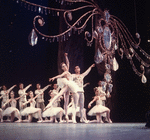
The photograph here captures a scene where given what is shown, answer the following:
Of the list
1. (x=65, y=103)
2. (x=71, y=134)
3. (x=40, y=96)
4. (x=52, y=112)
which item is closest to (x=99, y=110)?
(x=52, y=112)

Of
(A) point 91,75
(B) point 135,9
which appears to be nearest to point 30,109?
(A) point 91,75

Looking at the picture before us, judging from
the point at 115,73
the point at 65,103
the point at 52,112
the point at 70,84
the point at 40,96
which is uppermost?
the point at 115,73

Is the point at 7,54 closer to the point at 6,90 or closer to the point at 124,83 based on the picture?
the point at 6,90

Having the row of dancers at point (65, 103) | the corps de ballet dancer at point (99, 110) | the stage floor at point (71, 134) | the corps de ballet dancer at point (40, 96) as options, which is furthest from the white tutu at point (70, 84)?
the stage floor at point (71, 134)

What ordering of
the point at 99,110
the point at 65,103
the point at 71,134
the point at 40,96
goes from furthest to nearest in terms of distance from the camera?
the point at 40,96, the point at 99,110, the point at 65,103, the point at 71,134

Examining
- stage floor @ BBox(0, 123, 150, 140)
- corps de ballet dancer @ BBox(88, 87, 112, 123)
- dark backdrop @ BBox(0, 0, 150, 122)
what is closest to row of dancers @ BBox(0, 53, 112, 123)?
corps de ballet dancer @ BBox(88, 87, 112, 123)

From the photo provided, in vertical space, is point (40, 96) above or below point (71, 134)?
above

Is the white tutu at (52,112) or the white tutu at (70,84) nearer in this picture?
the white tutu at (70,84)

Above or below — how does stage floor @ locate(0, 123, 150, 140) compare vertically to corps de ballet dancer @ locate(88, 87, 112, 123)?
below

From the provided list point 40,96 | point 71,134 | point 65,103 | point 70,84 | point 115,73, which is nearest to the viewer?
point 71,134

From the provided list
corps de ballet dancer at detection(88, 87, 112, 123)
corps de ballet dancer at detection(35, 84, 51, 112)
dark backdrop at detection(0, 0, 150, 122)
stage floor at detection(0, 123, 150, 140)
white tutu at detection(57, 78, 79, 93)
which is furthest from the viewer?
dark backdrop at detection(0, 0, 150, 122)

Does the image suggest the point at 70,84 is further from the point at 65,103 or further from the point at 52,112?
the point at 52,112

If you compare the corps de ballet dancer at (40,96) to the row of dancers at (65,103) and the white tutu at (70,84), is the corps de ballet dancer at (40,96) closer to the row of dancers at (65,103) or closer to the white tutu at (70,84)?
the row of dancers at (65,103)

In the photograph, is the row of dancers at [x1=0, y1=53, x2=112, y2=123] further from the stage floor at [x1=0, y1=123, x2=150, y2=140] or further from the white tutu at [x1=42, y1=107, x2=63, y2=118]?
the stage floor at [x1=0, y1=123, x2=150, y2=140]
